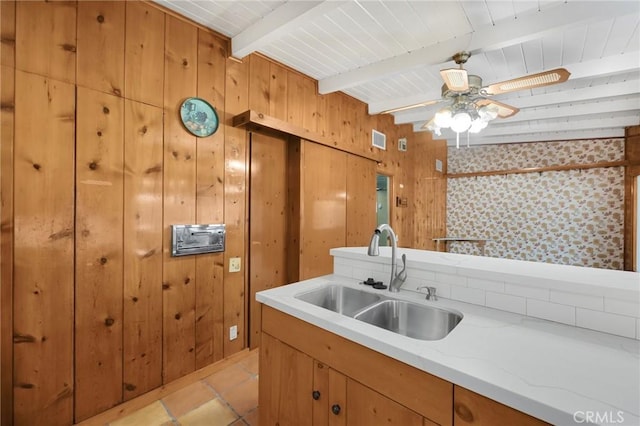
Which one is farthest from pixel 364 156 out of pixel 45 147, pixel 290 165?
pixel 45 147

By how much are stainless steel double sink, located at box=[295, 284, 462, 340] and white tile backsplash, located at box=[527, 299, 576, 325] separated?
291 mm

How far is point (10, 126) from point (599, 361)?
2.67m

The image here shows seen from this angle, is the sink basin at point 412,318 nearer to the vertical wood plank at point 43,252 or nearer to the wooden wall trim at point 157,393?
the wooden wall trim at point 157,393

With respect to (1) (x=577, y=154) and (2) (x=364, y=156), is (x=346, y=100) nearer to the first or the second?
(2) (x=364, y=156)

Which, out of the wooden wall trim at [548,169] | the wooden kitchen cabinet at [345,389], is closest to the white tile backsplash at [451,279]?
the wooden kitchen cabinet at [345,389]

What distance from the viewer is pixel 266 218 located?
2.60 m

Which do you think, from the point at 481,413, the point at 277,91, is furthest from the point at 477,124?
the point at 481,413

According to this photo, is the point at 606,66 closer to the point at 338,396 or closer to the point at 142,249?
the point at 338,396

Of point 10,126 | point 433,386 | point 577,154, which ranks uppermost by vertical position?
point 577,154

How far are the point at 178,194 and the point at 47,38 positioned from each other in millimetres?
1071

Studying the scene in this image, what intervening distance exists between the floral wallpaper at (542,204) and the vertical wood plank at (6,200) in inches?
268

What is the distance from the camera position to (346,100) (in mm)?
3477

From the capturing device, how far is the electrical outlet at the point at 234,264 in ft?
7.55

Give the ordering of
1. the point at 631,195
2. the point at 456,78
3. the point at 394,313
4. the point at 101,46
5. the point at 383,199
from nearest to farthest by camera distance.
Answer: the point at 394,313 → the point at 101,46 → the point at 456,78 → the point at 383,199 → the point at 631,195
